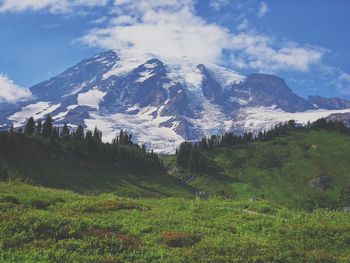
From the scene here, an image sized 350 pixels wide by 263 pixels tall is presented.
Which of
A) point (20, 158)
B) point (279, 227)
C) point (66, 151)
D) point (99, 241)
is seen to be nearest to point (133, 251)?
point (99, 241)

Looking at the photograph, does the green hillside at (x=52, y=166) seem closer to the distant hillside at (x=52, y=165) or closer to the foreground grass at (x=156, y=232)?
the distant hillside at (x=52, y=165)

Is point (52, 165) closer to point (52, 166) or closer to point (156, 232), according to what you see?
point (52, 166)

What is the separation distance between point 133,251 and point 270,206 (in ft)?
55.1

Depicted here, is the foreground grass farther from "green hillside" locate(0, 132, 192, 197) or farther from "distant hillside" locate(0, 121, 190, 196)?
"distant hillside" locate(0, 121, 190, 196)

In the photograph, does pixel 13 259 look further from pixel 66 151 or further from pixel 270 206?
pixel 66 151

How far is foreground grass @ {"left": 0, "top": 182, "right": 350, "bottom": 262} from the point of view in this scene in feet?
69.8

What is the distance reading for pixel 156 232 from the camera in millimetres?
26000

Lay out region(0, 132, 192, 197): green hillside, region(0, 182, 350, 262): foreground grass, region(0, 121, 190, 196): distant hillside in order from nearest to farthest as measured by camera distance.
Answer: region(0, 182, 350, 262): foreground grass
region(0, 132, 192, 197): green hillside
region(0, 121, 190, 196): distant hillside

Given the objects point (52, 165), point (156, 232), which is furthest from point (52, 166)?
point (156, 232)

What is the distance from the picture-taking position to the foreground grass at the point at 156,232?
21.3 m

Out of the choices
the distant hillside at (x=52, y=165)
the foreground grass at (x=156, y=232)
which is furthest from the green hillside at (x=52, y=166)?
Result: the foreground grass at (x=156, y=232)

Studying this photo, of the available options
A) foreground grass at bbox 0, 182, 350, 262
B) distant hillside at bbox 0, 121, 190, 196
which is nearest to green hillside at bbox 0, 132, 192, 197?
distant hillside at bbox 0, 121, 190, 196

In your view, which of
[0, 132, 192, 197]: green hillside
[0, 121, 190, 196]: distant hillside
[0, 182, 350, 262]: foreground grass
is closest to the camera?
[0, 182, 350, 262]: foreground grass

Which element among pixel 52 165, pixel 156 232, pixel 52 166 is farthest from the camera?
pixel 52 165
